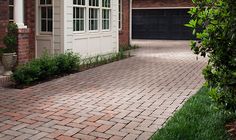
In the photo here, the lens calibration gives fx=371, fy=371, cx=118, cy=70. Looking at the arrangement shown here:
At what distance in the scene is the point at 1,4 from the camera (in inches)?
403

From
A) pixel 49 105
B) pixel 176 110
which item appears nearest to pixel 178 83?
pixel 176 110

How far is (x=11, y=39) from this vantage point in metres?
9.20

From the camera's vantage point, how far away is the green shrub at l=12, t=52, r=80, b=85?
8155 millimetres

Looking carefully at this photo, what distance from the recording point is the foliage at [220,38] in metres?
4.14

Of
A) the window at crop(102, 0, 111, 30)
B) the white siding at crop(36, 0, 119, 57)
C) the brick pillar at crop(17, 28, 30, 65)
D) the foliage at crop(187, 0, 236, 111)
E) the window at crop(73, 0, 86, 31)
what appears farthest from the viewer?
the window at crop(102, 0, 111, 30)

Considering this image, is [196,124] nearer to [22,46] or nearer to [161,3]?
[22,46]

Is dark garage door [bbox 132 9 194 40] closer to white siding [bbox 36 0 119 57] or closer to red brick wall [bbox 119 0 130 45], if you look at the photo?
red brick wall [bbox 119 0 130 45]

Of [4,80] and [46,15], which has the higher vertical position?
[46,15]

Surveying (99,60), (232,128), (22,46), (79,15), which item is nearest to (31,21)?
(79,15)

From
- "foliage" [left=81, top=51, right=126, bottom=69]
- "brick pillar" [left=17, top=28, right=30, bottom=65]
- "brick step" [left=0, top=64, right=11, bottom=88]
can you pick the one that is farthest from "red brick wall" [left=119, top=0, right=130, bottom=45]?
"brick step" [left=0, top=64, right=11, bottom=88]

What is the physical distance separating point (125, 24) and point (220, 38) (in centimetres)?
1614

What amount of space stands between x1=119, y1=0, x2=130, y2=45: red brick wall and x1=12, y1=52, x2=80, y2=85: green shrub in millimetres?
9485

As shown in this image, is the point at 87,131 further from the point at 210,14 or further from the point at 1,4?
the point at 1,4

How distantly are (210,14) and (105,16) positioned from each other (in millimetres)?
10246
